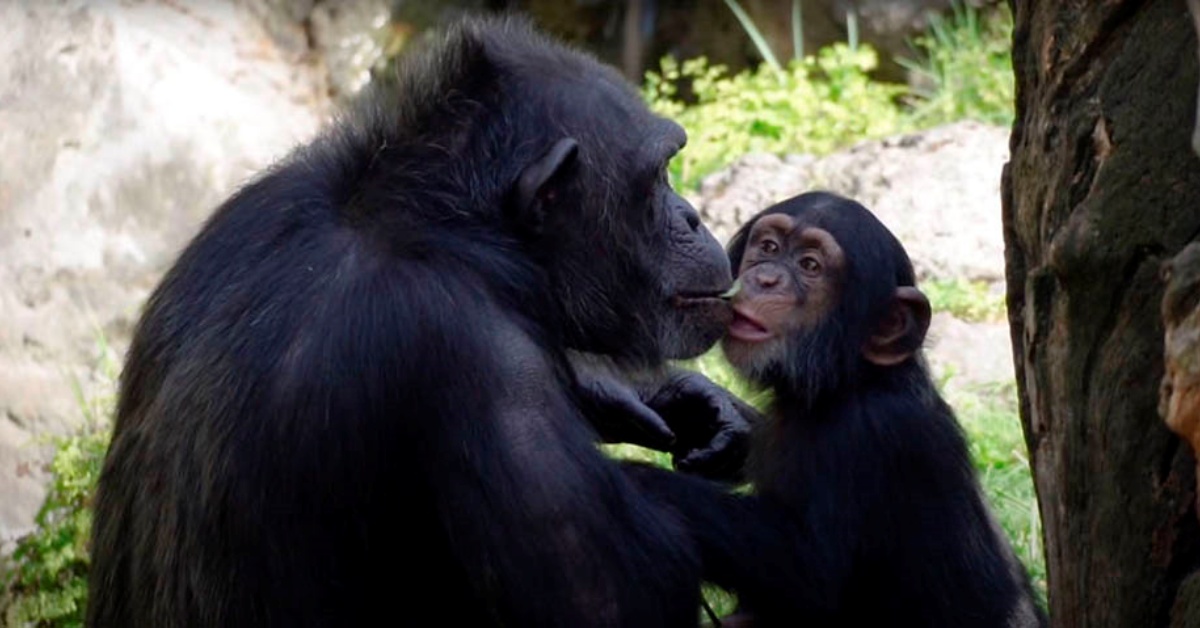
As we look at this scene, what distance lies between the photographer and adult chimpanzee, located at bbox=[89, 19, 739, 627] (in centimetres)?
438

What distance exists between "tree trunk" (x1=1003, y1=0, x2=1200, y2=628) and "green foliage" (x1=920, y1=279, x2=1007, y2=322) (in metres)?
4.69

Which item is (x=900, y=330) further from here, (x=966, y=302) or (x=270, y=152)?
(x=270, y=152)

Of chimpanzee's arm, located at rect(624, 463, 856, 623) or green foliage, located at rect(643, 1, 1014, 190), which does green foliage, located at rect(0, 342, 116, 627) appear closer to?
chimpanzee's arm, located at rect(624, 463, 856, 623)

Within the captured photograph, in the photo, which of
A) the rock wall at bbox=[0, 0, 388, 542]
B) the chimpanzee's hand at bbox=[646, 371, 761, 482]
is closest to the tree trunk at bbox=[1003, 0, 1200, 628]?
the chimpanzee's hand at bbox=[646, 371, 761, 482]

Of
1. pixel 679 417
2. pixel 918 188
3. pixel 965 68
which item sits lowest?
pixel 679 417

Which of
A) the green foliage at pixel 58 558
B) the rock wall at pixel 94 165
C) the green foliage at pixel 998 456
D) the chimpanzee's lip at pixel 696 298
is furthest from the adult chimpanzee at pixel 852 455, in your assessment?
the rock wall at pixel 94 165

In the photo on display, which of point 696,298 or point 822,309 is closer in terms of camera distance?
point 696,298

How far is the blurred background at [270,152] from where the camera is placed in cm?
827

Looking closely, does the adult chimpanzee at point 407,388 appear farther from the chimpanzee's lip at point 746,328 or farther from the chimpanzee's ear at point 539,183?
the chimpanzee's lip at point 746,328

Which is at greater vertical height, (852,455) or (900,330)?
(900,330)

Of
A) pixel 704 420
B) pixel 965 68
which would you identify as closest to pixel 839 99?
pixel 965 68

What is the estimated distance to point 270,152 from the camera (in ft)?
34.5

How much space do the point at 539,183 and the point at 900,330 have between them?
54.3 inches

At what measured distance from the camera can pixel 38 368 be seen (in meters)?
8.91
